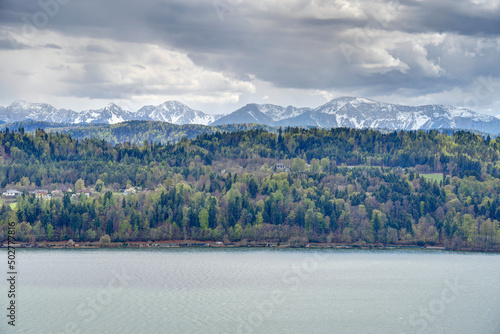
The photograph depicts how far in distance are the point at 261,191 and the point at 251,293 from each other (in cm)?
Result: 5477

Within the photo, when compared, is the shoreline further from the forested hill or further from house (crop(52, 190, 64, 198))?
house (crop(52, 190, 64, 198))

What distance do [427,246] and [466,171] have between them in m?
39.8

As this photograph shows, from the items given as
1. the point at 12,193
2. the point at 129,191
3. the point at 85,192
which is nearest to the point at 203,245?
the point at 129,191

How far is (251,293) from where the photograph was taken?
2194 inches

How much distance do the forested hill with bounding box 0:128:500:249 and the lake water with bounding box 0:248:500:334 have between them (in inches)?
519

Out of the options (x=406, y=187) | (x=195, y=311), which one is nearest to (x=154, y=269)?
(x=195, y=311)

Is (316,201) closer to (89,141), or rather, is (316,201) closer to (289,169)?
(289,169)

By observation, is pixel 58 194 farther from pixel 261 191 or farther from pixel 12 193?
pixel 261 191

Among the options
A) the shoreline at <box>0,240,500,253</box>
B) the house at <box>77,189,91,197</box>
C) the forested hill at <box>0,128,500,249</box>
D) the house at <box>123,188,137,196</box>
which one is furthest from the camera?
the house at <box>123,188,137,196</box>

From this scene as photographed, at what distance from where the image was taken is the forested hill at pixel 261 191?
9231cm

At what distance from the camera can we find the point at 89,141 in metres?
159

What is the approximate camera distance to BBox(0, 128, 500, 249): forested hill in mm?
92312

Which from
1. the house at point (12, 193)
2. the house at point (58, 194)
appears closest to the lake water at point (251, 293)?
the house at point (58, 194)

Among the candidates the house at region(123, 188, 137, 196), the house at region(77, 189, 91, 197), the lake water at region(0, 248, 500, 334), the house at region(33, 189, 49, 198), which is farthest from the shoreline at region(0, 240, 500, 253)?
the house at region(77, 189, 91, 197)
